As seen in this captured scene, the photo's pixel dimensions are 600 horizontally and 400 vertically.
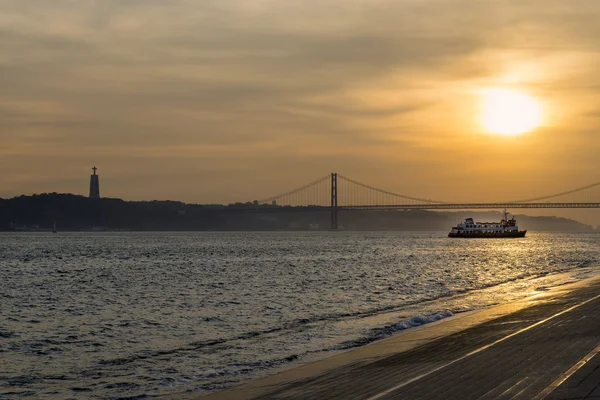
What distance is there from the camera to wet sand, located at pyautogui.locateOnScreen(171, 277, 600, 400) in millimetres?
12398

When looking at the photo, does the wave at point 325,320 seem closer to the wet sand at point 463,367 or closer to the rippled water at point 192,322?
the rippled water at point 192,322

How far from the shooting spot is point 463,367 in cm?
1447

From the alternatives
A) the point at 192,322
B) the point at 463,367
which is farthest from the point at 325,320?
the point at 463,367

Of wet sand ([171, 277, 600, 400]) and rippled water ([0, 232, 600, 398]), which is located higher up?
wet sand ([171, 277, 600, 400])

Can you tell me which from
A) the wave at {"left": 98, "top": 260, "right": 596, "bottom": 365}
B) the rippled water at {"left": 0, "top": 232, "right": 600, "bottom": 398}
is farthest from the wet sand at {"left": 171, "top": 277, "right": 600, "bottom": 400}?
the rippled water at {"left": 0, "top": 232, "right": 600, "bottom": 398}

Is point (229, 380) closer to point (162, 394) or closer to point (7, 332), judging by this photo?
point (162, 394)

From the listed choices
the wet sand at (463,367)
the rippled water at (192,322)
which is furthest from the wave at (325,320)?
the wet sand at (463,367)

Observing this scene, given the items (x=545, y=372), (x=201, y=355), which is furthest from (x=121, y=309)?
(x=545, y=372)

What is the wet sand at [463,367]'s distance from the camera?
40.7 ft

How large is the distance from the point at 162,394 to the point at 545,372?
24.2 feet

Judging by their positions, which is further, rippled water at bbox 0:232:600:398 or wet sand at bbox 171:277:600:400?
rippled water at bbox 0:232:600:398

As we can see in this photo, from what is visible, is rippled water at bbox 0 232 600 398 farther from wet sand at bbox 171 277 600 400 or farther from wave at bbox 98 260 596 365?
wet sand at bbox 171 277 600 400

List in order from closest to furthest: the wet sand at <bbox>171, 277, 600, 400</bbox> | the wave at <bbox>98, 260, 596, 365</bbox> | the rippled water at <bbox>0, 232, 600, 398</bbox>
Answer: the wet sand at <bbox>171, 277, 600, 400</bbox>
the rippled water at <bbox>0, 232, 600, 398</bbox>
the wave at <bbox>98, 260, 596, 365</bbox>

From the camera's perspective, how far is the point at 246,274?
198 feet
